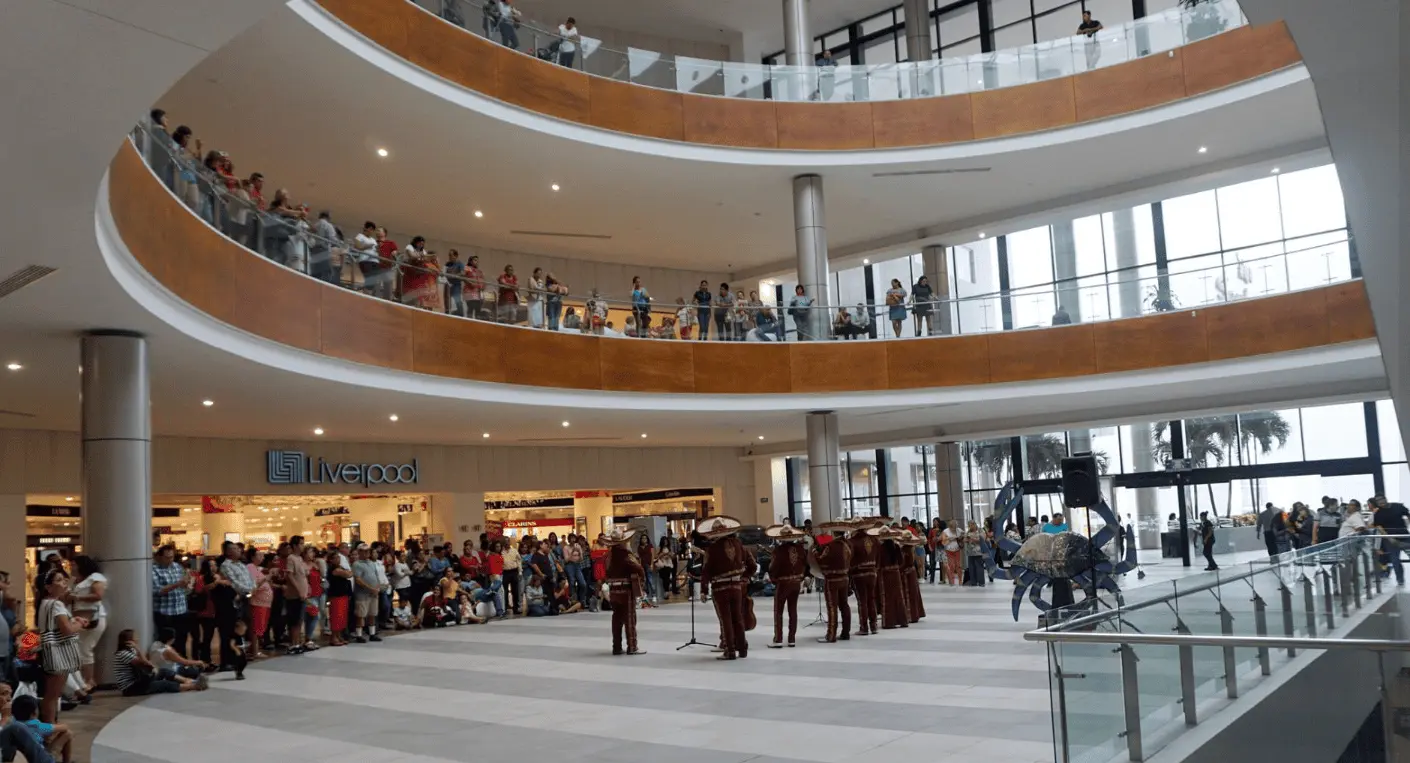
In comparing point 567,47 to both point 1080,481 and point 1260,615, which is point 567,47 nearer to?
point 1080,481

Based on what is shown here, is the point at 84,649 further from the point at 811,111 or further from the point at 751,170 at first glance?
the point at 811,111

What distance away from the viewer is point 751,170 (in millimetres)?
25266

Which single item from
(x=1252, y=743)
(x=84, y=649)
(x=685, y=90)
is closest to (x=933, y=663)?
(x=1252, y=743)

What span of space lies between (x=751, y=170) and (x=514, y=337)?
6992mm

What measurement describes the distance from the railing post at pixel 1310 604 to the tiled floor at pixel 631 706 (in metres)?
2.59

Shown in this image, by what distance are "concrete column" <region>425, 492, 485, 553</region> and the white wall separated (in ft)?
0.79

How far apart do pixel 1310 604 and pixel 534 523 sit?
24788mm

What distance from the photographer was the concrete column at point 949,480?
1220 inches

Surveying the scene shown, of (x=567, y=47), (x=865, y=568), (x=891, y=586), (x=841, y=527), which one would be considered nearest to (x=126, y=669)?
(x=841, y=527)

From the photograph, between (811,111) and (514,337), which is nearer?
(514,337)

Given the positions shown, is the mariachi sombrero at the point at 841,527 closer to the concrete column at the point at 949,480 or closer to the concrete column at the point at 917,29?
the concrete column at the point at 949,480

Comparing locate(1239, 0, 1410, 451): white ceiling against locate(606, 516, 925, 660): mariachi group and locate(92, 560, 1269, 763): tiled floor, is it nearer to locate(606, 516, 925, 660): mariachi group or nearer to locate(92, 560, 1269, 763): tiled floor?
locate(92, 560, 1269, 763): tiled floor

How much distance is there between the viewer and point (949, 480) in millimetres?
31266

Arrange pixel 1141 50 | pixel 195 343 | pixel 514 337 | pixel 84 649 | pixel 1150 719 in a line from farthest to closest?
pixel 1141 50
pixel 514 337
pixel 195 343
pixel 84 649
pixel 1150 719
